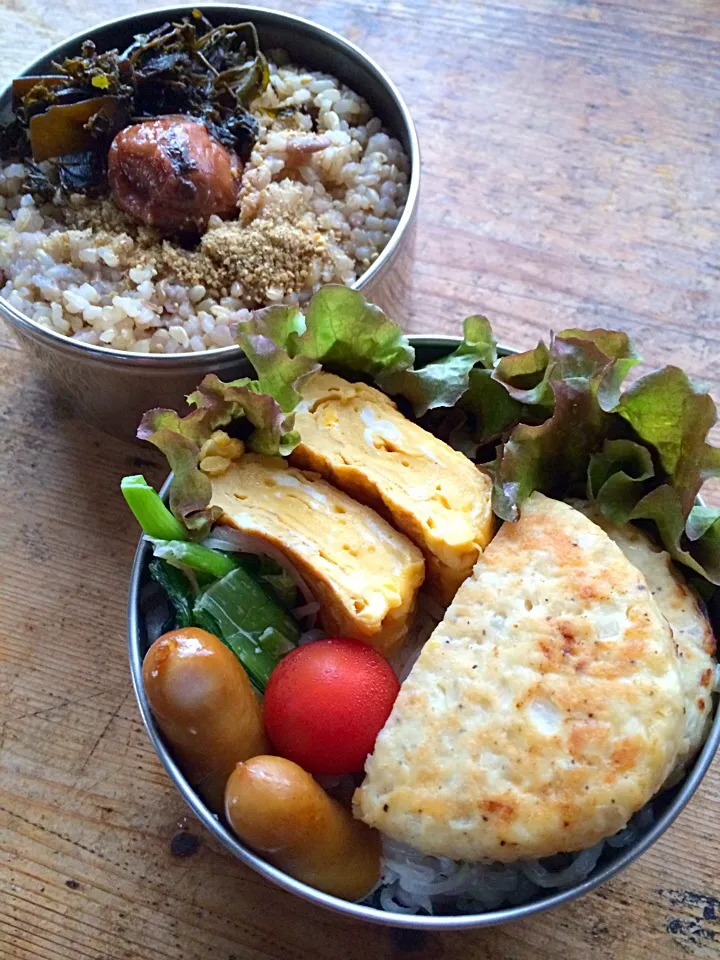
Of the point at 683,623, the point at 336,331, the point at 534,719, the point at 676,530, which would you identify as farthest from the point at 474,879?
the point at 336,331

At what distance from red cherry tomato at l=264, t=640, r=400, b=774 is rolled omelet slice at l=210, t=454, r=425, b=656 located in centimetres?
6

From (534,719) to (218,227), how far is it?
1.04 meters

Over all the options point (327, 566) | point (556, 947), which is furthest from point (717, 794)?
point (327, 566)

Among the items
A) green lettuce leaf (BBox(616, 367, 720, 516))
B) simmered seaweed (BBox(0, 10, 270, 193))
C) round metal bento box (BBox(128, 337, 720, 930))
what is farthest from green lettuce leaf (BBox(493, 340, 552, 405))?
simmered seaweed (BBox(0, 10, 270, 193))

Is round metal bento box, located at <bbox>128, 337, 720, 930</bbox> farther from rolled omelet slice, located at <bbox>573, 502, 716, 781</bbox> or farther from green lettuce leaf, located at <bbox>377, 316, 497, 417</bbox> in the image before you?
green lettuce leaf, located at <bbox>377, 316, 497, 417</bbox>

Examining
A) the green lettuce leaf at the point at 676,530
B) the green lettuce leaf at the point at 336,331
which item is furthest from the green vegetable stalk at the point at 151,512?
the green lettuce leaf at the point at 676,530

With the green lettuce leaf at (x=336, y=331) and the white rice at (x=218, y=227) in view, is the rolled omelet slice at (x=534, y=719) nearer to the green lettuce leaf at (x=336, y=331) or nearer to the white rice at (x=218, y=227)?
the green lettuce leaf at (x=336, y=331)

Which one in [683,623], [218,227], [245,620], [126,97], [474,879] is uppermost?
[126,97]

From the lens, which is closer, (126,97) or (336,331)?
Answer: (336,331)

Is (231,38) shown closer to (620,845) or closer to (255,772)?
(255,772)

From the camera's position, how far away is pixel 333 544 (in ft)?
4.27

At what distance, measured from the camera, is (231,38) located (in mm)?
1903

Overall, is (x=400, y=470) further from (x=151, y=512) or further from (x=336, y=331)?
(x=151, y=512)

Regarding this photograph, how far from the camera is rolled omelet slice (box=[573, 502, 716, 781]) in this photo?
3.96 feet
